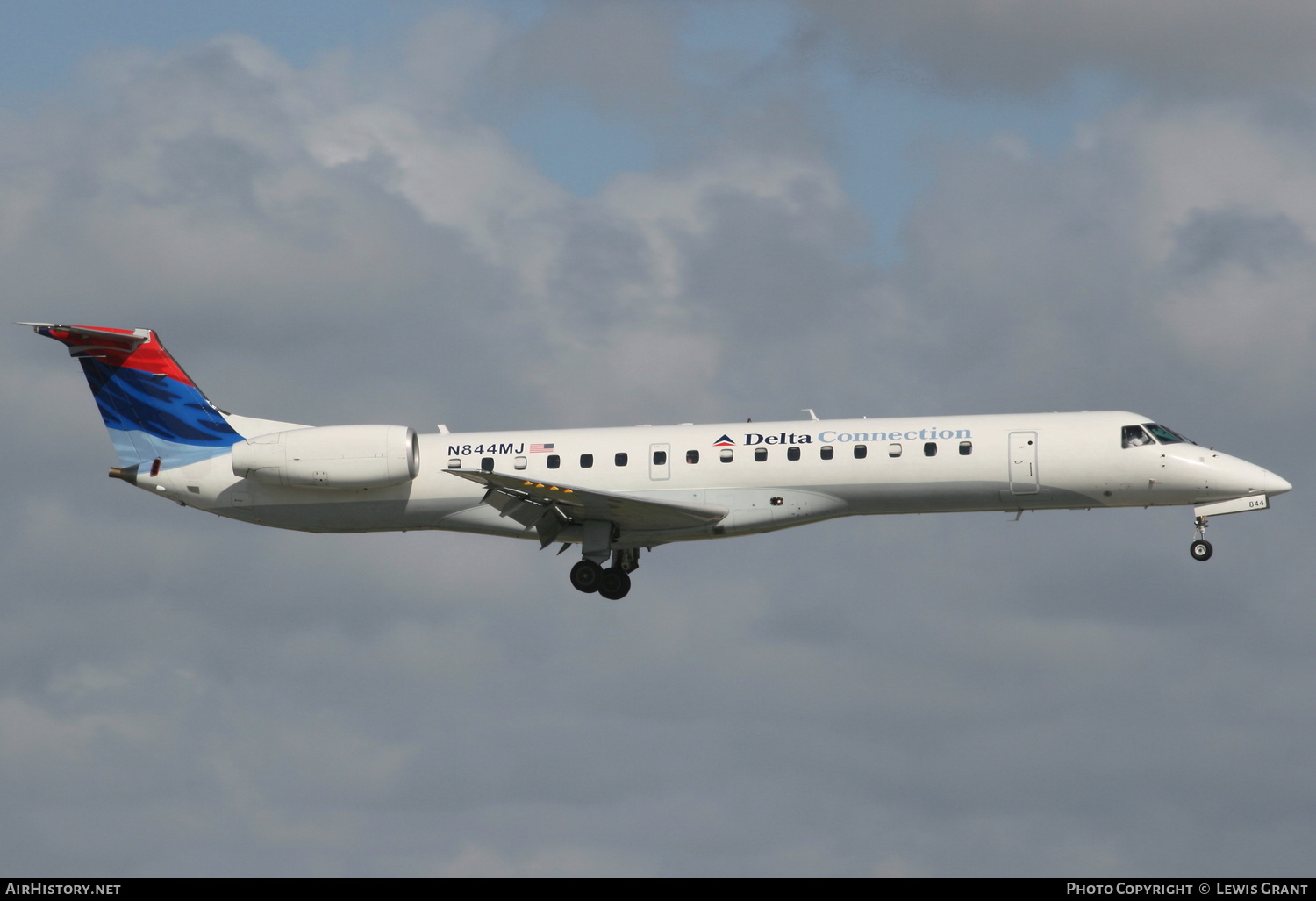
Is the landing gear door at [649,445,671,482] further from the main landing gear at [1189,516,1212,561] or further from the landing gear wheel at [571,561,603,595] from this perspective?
the main landing gear at [1189,516,1212,561]

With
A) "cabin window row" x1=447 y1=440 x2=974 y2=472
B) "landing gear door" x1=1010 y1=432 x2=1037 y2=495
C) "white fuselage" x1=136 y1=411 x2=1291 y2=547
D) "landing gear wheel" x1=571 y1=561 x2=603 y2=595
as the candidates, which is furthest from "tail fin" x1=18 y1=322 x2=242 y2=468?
"landing gear door" x1=1010 y1=432 x2=1037 y2=495

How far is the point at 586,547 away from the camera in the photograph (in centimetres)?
3650

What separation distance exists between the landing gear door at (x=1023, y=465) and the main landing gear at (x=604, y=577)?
8584 millimetres

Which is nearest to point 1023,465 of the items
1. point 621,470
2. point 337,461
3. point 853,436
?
point 853,436

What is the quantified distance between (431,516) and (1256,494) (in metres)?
17.7

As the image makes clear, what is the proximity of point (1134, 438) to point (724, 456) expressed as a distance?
8545 millimetres

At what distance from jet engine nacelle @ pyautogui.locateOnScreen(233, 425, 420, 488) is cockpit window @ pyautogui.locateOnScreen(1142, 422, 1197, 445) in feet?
51.9

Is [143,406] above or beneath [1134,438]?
above

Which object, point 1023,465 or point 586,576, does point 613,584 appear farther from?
point 1023,465

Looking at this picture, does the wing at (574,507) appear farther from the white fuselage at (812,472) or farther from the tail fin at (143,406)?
the tail fin at (143,406)

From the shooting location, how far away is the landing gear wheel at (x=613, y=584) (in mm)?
37094

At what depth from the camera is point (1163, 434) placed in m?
35.1

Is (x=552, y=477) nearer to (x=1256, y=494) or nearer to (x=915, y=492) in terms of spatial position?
(x=915, y=492)
